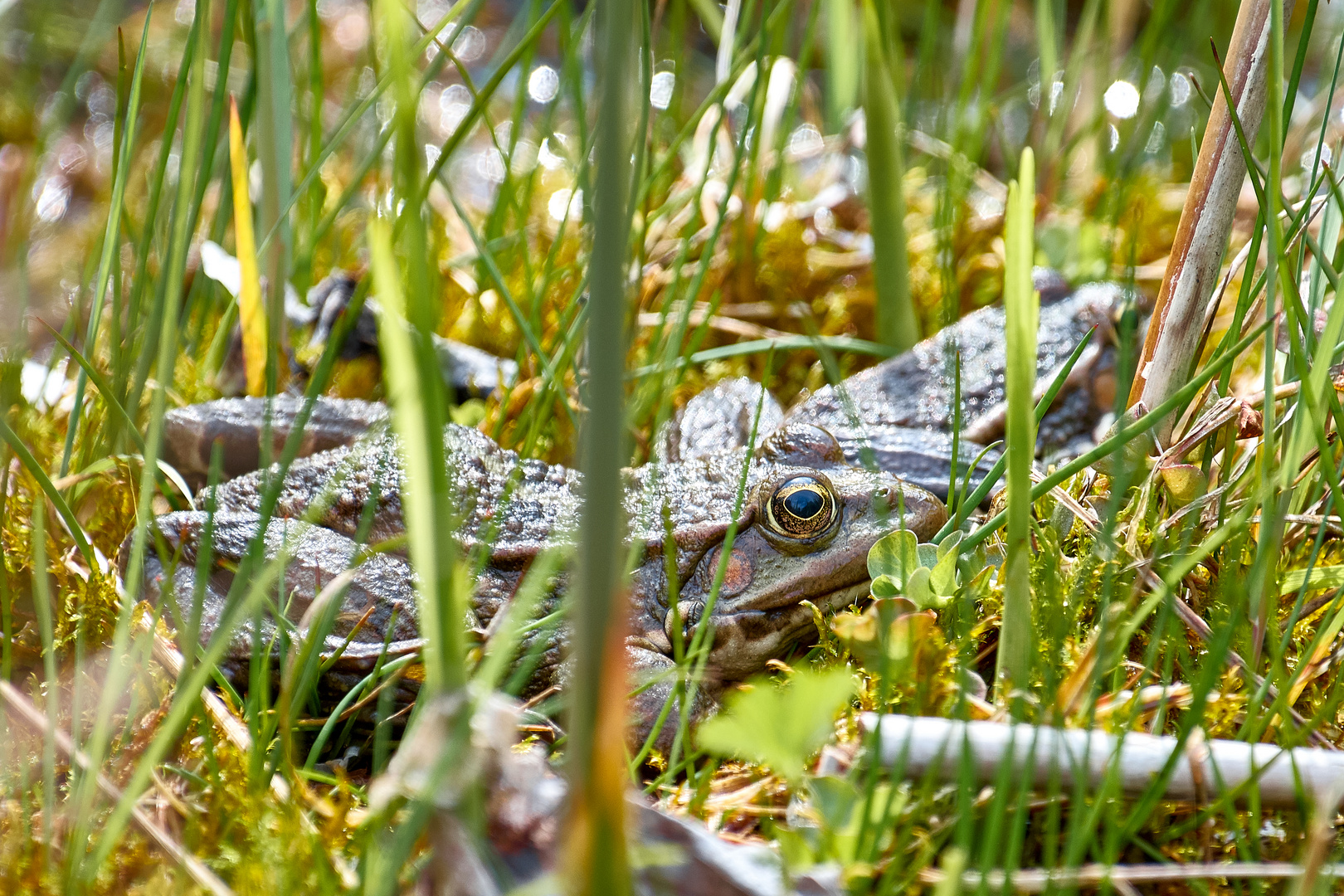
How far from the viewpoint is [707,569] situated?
Result: 1759mm

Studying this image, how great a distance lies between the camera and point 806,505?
1659 millimetres

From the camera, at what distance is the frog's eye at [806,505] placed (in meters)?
1.66

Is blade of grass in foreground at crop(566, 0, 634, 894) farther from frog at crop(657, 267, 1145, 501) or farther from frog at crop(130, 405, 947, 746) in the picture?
A: frog at crop(657, 267, 1145, 501)

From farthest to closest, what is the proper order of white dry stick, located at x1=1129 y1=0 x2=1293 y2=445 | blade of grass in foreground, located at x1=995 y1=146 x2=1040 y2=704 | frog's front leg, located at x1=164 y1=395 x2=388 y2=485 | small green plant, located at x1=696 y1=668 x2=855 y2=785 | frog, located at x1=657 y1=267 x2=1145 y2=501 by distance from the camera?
frog, located at x1=657 y1=267 x2=1145 y2=501
frog's front leg, located at x1=164 y1=395 x2=388 y2=485
white dry stick, located at x1=1129 y1=0 x2=1293 y2=445
blade of grass in foreground, located at x1=995 y1=146 x2=1040 y2=704
small green plant, located at x1=696 y1=668 x2=855 y2=785

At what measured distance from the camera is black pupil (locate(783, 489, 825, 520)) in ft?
5.44

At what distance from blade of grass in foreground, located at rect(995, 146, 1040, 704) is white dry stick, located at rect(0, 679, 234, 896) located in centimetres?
87

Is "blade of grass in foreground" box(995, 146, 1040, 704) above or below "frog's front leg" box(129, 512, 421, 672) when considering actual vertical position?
above

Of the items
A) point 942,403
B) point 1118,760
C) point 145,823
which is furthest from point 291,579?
point 942,403

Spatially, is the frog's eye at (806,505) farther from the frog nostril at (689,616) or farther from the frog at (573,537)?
the frog nostril at (689,616)

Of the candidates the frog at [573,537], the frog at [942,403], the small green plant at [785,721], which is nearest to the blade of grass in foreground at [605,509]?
the small green plant at [785,721]

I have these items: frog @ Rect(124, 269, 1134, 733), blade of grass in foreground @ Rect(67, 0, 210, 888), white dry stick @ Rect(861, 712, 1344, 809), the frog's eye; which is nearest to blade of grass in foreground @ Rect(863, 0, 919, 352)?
frog @ Rect(124, 269, 1134, 733)

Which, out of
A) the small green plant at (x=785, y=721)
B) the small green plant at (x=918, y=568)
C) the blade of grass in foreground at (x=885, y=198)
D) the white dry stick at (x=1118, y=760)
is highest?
the blade of grass in foreground at (x=885, y=198)

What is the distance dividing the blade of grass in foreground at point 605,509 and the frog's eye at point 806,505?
0.99 meters

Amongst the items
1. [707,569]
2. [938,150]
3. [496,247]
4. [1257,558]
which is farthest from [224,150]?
[1257,558]
